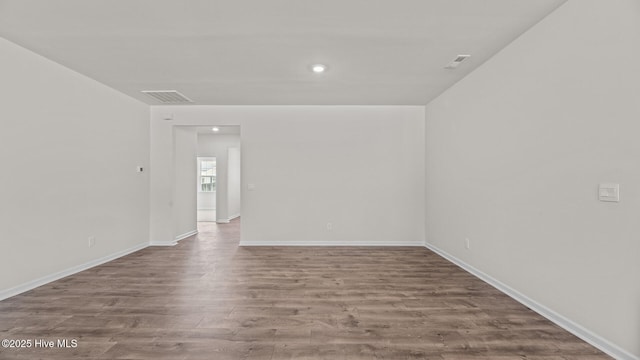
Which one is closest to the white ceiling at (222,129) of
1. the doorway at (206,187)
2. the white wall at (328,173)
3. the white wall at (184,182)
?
the white wall at (328,173)

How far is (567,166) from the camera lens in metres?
2.27

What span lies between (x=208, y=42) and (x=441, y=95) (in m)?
3.53

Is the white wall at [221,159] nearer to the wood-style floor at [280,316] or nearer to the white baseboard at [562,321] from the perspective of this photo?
the wood-style floor at [280,316]

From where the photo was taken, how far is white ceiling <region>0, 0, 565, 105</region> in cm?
234

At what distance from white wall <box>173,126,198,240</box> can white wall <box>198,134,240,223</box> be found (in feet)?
6.15

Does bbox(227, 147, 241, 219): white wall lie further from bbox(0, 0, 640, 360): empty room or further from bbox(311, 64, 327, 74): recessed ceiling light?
bbox(311, 64, 327, 74): recessed ceiling light

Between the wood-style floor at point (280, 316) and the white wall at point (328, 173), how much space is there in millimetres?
1293

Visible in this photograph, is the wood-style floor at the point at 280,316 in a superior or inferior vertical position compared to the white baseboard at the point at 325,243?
inferior

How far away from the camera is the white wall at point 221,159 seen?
8.39 m

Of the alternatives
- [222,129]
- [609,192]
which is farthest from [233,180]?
[609,192]

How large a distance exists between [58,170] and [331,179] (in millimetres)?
3854

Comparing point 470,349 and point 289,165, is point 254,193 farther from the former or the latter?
point 470,349

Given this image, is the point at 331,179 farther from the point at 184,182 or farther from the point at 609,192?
the point at 609,192

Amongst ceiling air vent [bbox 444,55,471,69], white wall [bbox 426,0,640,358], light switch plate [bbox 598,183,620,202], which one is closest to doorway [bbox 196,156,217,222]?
ceiling air vent [bbox 444,55,471,69]
